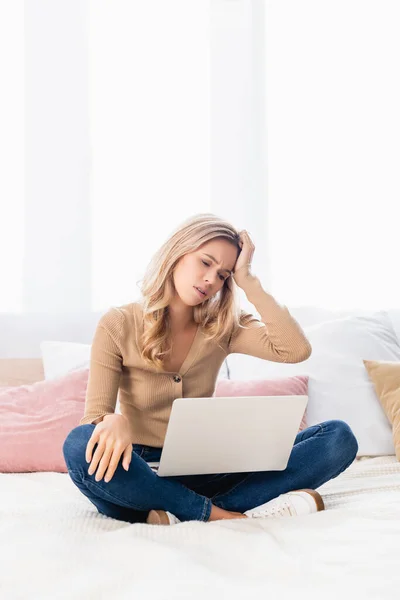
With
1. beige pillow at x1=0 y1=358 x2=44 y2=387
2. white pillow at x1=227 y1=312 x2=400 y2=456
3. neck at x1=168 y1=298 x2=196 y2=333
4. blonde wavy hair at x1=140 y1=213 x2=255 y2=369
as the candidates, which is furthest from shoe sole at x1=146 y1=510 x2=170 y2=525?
beige pillow at x1=0 y1=358 x2=44 y2=387

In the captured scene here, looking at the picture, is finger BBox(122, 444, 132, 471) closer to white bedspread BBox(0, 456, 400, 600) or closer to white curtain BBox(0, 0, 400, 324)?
white bedspread BBox(0, 456, 400, 600)

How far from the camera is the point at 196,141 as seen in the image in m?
2.68

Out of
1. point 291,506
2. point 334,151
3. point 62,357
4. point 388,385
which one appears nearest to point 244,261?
point 291,506

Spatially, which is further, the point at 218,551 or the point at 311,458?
the point at 311,458

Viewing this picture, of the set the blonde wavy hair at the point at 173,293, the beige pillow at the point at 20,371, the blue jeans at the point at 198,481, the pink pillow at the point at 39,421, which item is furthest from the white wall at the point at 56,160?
the blue jeans at the point at 198,481

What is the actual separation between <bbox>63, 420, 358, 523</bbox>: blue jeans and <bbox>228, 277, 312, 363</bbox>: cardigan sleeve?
0.18 metres

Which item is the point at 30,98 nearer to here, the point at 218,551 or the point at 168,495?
the point at 168,495

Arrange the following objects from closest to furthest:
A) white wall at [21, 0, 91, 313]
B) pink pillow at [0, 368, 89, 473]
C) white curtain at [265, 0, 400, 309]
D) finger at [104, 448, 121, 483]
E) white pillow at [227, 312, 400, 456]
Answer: finger at [104, 448, 121, 483], pink pillow at [0, 368, 89, 473], white pillow at [227, 312, 400, 456], white wall at [21, 0, 91, 313], white curtain at [265, 0, 400, 309]

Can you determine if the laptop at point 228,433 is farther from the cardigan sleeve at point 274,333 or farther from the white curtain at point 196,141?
the white curtain at point 196,141

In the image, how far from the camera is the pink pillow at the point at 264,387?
6.78 ft

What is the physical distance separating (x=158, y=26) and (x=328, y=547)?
211 centimetres

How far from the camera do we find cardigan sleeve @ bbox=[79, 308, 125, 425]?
1.46m

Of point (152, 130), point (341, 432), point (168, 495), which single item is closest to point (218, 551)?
point (168, 495)

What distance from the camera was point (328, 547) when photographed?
3.66 feet
